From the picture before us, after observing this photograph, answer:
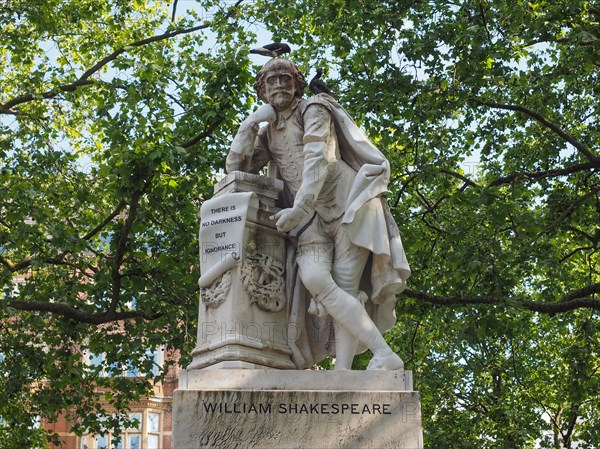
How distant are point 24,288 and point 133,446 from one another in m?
22.6

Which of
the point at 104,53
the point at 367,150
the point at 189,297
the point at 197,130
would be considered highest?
the point at 104,53

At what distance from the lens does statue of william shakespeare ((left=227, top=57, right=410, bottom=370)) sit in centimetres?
816

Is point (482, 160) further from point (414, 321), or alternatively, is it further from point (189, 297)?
point (189, 297)

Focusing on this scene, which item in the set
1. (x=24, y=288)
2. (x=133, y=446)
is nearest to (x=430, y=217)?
(x=24, y=288)

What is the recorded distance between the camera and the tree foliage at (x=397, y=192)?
644 inches

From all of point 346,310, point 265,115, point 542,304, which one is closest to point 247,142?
point 265,115

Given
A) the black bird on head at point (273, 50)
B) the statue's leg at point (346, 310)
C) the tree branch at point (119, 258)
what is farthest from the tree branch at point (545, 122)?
the statue's leg at point (346, 310)

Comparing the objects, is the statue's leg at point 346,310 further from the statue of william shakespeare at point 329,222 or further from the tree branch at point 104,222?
the tree branch at point 104,222

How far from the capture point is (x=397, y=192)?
18078 mm

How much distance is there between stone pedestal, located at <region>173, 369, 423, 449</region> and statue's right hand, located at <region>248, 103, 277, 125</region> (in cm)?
215

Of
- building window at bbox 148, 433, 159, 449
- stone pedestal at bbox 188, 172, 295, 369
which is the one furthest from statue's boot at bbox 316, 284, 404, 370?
building window at bbox 148, 433, 159, 449

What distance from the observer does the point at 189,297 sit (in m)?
16.7

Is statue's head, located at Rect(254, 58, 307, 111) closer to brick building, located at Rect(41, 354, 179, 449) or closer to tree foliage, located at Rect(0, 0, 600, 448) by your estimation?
tree foliage, located at Rect(0, 0, 600, 448)

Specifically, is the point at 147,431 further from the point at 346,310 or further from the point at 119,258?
the point at 346,310
